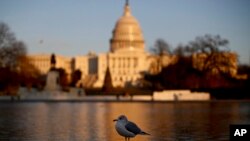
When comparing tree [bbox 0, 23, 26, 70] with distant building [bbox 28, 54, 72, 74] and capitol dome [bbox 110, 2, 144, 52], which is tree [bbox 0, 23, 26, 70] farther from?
distant building [bbox 28, 54, 72, 74]

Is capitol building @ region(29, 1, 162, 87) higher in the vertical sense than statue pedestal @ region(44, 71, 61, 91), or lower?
higher

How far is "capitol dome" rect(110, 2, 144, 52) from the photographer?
152375 mm

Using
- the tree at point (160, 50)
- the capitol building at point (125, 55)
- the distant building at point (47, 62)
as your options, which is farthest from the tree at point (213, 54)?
the distant building at point (47, 62)

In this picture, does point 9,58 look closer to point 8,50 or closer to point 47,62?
point 8,50

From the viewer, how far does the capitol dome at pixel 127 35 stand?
500ft

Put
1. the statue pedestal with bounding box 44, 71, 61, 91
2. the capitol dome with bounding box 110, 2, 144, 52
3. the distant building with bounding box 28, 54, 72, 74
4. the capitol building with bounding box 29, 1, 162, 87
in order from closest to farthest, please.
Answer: the statue pedestal with bounding box 44, 71, 61, 91 → the capitol building with bounding box 29, 1, 162, 87 → the capitol dome with bounding box 110, 2, 144, 52 → the distant building with bounding box 28, 54, 72, 74

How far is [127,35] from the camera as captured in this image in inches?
5994

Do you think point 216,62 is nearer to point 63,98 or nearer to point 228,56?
point 228,56

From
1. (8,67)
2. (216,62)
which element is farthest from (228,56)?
(8,67)

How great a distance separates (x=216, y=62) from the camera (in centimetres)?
7138

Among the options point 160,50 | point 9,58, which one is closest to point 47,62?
point 160,50

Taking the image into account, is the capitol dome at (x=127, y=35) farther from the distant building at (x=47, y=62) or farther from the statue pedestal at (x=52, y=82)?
the statue pedestal at (x=52, y=82)

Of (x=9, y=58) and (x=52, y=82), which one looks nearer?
(x=52, y=82)

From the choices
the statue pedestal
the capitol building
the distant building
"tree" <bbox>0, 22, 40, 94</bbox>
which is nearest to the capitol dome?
the capitol building
